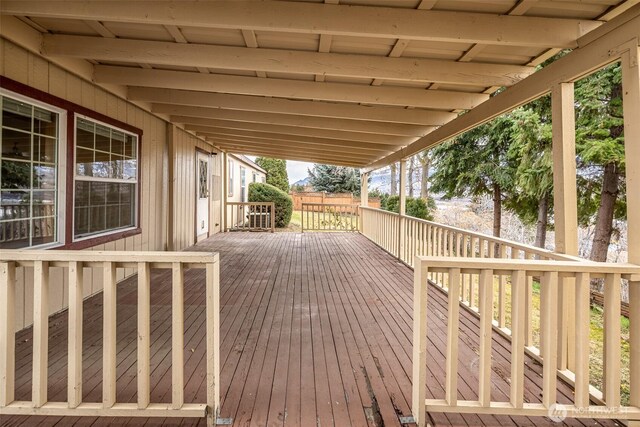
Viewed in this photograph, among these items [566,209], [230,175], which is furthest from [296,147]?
[566,209]

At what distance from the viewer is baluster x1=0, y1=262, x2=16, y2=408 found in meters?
1.74

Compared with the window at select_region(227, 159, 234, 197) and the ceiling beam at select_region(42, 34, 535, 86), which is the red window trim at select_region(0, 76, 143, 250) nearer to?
the ceiling beam at select_region(42, 34, 535, 86)

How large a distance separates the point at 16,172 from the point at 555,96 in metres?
4.49

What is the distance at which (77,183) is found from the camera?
3.55 m

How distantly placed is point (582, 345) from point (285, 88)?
3.48 metres

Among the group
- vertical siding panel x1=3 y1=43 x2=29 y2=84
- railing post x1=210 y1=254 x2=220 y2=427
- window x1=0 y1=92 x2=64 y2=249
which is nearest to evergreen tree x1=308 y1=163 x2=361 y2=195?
window x1=0 y1=92 x2=64 y2=249

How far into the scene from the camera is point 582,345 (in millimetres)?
1829

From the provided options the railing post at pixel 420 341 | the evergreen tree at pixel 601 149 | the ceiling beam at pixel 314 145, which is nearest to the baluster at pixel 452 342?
the railing post at pixel 420 341

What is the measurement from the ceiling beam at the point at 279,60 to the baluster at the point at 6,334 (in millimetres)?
2160

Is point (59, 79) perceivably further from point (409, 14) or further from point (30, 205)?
point (409, 14)

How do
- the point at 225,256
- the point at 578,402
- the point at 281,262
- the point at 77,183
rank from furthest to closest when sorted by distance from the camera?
the point at 225,256, the point at 281,262, the point at 77,183, the point at 578,402

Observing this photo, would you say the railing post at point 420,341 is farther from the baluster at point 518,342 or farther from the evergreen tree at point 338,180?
the evergreen tree at point 338,180

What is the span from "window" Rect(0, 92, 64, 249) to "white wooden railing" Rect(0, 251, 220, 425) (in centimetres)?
146

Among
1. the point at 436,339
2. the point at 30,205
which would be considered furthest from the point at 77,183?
the point at 436,339
